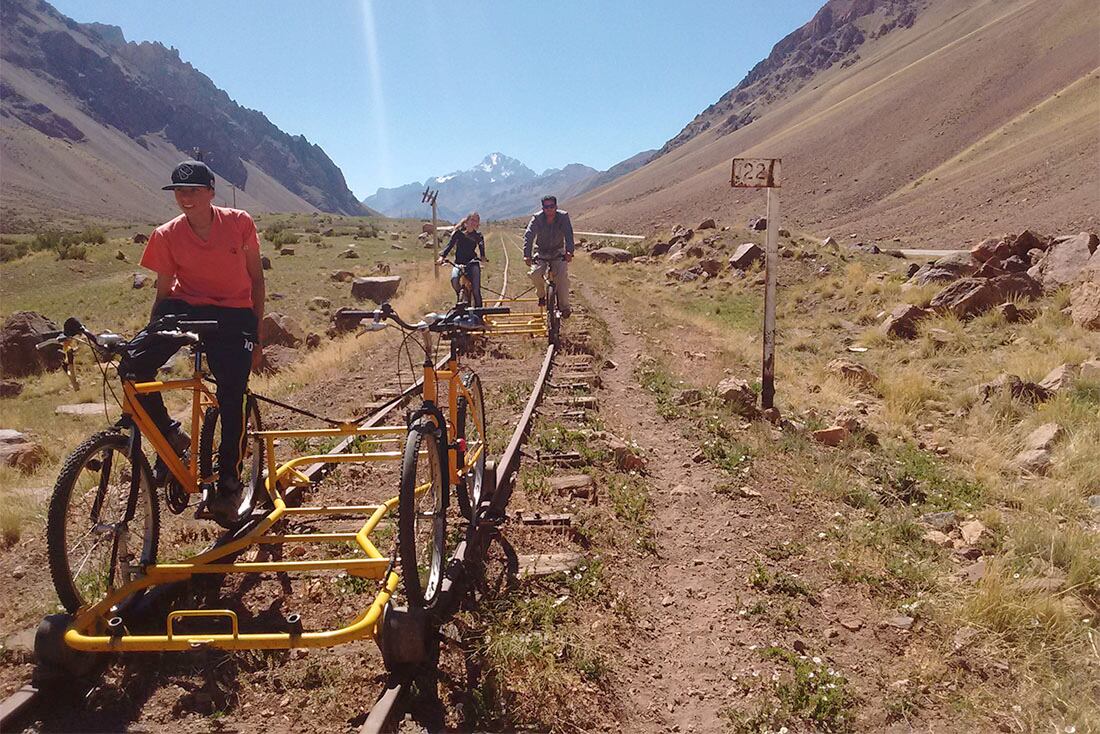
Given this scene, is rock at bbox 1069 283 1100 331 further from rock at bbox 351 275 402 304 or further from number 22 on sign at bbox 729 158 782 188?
rock at bbox 351 275 402 304

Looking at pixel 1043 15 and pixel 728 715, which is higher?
pixel 1043 15

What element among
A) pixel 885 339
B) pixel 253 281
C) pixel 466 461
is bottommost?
pixel 885 339

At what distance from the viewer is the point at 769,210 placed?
7.77 metres

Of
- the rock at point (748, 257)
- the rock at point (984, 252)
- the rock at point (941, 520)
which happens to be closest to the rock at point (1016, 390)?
the rock at point (941, 520)

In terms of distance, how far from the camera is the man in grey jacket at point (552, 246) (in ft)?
38.9

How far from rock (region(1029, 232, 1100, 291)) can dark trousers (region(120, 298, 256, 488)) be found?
1421cm

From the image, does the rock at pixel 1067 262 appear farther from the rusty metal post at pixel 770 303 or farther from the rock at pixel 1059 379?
the rusty metal post at pixel 770 303

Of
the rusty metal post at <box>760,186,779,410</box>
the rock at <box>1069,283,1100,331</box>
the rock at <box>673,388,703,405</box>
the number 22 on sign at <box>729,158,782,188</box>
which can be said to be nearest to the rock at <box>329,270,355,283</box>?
the rock at <box>673,388,703,405</box>

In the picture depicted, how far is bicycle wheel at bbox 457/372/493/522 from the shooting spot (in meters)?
4.83

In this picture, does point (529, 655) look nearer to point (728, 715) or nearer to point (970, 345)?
point (728, 715)

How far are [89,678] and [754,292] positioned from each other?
1891cm

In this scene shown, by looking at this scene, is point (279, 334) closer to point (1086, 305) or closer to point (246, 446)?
point (246, 446)

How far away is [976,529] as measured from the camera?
5.33 metres

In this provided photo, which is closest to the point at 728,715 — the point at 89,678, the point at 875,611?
the point at 875,611
